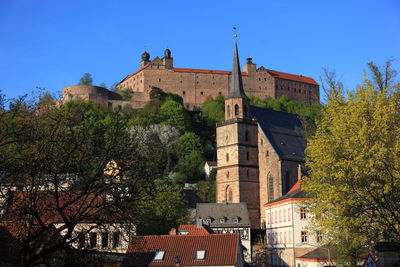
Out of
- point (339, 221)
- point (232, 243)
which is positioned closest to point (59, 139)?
point (339, 221)

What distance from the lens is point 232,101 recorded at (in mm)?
56875

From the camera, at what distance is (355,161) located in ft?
72.3

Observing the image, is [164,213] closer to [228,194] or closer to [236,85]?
[228,194]

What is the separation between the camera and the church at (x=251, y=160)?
5419cm

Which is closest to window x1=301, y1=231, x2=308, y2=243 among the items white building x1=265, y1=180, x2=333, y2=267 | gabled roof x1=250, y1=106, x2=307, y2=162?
white building x1=265, y1=180, x2=333, y2=267

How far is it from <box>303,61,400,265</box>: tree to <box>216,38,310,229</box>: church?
94.6ft

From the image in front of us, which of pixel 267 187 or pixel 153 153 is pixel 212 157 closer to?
pixel 267 187

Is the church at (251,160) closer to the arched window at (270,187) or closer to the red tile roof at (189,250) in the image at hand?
the arched window at (270,187)

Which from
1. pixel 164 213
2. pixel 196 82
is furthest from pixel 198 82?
pixel 164 213

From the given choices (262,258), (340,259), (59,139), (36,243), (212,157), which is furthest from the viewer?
(212,157)

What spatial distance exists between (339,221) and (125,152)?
1093cm

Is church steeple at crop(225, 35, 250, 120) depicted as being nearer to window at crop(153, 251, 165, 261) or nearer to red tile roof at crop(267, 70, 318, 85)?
window at crop(153, 251, 165, 261)

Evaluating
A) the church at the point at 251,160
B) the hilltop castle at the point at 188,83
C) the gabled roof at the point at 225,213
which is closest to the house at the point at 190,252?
the gabled roof at the point at 225,213

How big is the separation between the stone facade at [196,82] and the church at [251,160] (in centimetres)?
5203
